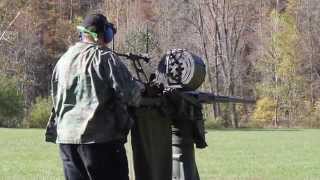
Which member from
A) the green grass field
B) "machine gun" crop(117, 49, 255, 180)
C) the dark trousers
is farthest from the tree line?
the dark trousers

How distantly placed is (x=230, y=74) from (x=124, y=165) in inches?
2003

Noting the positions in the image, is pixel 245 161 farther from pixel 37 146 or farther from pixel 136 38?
pixel 136 38

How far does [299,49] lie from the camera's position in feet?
184

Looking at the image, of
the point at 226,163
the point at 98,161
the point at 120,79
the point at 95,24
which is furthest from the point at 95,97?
the point at 226,163

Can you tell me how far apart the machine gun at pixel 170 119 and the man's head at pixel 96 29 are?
0.46 m

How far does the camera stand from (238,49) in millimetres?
58531

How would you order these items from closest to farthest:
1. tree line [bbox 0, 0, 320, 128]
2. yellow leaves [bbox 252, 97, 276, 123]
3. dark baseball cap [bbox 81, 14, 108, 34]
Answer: dark baseball cap [bbox 81, 14, 108, 34] → tree line [bbox 0, 0, 320, 128] → yellow leaves [bbox 252, 97, 276, 123]

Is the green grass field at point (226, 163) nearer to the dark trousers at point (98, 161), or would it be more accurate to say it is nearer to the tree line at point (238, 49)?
the dark trousers at point (98, 161)

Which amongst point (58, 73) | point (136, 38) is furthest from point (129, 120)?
point (136, 38)

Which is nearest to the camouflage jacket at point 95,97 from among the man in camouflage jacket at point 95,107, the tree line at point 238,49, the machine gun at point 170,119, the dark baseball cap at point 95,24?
the man in camouflage jacket at point 95,107

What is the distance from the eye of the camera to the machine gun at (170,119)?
6117 mm

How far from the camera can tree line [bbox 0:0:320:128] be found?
5569 cm

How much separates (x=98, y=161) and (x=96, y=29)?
1002 mm

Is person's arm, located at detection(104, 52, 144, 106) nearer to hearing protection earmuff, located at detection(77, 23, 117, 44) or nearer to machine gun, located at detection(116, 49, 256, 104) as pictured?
hearing protection earmuff, located at detection(77, 23, 117, 44)
